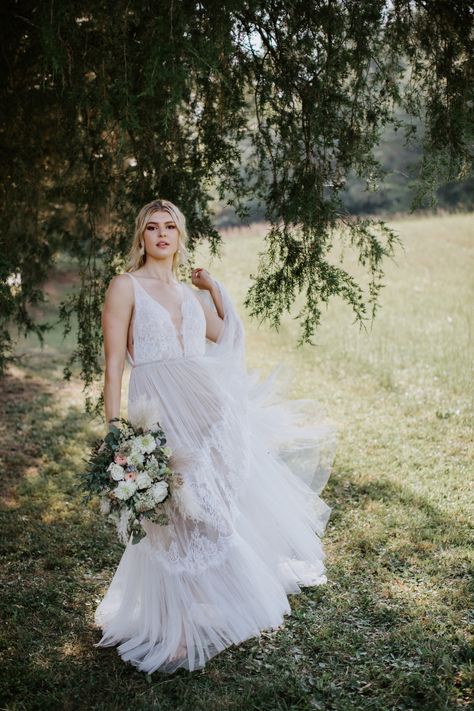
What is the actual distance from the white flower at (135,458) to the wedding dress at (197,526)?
24 cm

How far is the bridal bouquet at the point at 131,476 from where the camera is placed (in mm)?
3314

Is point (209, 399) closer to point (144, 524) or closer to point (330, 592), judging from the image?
point (144, 524)

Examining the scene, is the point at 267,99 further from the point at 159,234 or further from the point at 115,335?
the point at 115,335

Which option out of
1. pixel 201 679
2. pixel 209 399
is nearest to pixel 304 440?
pixel 209 399

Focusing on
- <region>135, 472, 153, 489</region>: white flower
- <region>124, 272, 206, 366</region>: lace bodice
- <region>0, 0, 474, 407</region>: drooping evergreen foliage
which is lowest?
<region>135, 472, 153, 489</region>: white flower

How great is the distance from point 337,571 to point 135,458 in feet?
7.42

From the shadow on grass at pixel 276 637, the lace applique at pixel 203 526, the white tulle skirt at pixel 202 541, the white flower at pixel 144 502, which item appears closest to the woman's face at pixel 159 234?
the white tulle skirt at pixel 202 541

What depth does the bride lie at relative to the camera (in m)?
3.85

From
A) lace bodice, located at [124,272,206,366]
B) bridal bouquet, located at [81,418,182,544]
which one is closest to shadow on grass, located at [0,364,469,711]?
bridal bouquet, located at [81,418,182,544]

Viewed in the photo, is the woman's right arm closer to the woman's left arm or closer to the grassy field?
the woman's left arm

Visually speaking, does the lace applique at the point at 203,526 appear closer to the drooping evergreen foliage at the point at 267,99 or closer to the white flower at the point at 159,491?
the white flower at the point at 159,491

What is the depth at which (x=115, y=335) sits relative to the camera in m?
3.87

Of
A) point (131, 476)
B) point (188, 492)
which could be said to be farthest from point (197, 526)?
point (131, 476)

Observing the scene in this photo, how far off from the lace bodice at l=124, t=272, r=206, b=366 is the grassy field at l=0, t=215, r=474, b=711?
1440 mm
